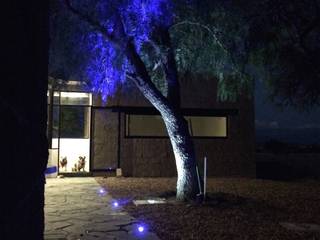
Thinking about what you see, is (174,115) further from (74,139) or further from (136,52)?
(74,139)

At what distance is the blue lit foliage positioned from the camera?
9.52 metres

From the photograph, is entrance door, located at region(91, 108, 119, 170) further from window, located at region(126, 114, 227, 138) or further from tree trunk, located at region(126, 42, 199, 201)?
tree trunk, located at region(126, 42, 199, 201)

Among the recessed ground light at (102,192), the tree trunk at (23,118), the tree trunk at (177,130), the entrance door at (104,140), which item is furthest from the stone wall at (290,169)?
the tree trunk at (23,118)

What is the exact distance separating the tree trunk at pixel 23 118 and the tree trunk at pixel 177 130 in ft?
25.9

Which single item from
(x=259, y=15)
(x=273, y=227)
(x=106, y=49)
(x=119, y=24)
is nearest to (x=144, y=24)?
(x=119, y=24)

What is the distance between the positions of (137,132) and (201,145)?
2.49m

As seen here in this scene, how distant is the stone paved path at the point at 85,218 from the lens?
715 cm

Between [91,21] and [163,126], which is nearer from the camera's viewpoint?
[91,21]

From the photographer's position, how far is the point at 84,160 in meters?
16.8

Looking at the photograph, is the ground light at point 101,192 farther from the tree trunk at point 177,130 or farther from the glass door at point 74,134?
the glass door at point 74,134

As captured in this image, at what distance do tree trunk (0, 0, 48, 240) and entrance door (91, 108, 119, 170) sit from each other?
14109 mm

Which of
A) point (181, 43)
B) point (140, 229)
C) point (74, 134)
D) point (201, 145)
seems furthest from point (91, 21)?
point (201, 145)

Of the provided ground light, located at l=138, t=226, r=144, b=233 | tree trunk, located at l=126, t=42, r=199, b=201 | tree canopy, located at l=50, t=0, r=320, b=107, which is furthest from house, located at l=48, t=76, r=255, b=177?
ground light, located at l=138, t=226, r=144, b=233

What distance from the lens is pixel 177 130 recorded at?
10.9m
